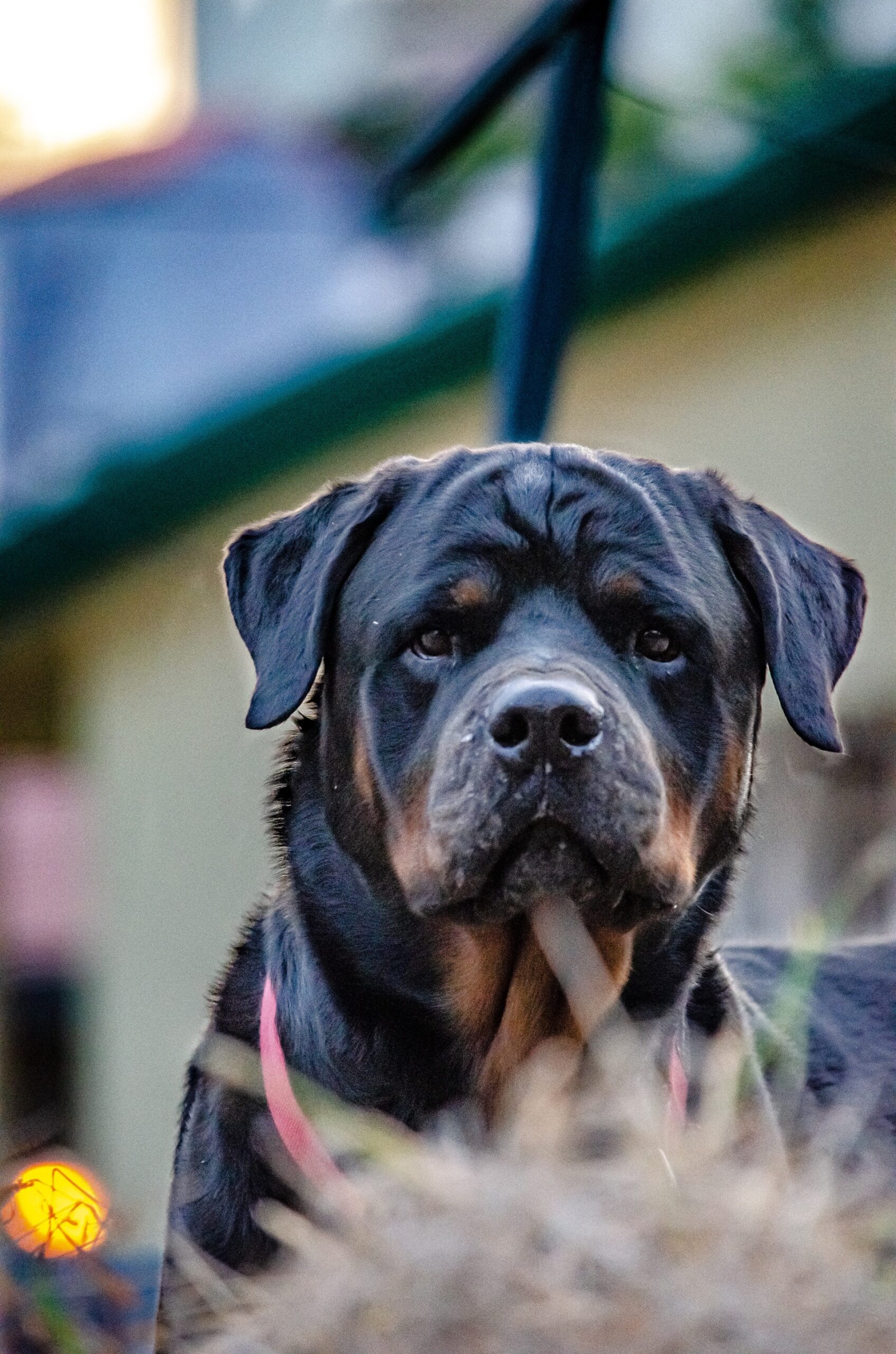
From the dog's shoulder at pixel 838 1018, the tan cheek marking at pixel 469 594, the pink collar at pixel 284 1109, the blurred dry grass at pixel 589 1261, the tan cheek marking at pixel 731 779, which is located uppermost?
the tan cheek marking at pixel 469 594

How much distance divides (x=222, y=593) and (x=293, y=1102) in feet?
11.2

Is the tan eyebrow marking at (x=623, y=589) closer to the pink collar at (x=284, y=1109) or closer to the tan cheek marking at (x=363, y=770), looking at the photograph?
the tan cheek marking at (x=363, y=770)

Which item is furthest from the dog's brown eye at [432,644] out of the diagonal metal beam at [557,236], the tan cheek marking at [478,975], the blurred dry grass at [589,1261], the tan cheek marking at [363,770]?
the blurred dry grass at [589,1261]

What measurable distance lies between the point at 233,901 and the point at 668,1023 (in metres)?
3.04

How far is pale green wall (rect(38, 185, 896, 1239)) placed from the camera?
4.91 m

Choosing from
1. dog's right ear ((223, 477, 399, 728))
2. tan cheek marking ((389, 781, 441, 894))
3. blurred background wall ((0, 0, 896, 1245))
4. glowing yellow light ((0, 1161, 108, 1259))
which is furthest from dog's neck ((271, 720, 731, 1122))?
blurred background wall ((0, 0, 896, 1245))

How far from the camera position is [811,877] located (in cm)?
416

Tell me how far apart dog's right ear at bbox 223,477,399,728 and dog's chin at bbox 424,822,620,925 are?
1.39 ft

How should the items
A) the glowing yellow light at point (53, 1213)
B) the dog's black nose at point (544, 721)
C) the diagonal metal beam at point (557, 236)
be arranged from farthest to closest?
the diagonal metal beam at point (557, 236)
the dog's black nose at point (544, 721)
the glowing yellow light at point (53, 1213)

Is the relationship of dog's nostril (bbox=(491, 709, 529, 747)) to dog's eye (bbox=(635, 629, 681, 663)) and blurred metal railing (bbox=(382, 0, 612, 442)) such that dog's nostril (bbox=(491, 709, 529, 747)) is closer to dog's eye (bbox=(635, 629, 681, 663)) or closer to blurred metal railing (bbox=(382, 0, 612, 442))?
dog's eye (bbox=(635, 629, 681, 663))

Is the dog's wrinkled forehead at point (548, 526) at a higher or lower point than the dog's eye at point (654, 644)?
higher

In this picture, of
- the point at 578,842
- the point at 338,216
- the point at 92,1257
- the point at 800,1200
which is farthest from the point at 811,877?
the point at 338,216

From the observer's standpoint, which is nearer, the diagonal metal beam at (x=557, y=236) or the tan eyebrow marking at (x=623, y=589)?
the tan eyebrow marking at (x=623, y=589)

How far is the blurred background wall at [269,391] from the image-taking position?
487 cm
